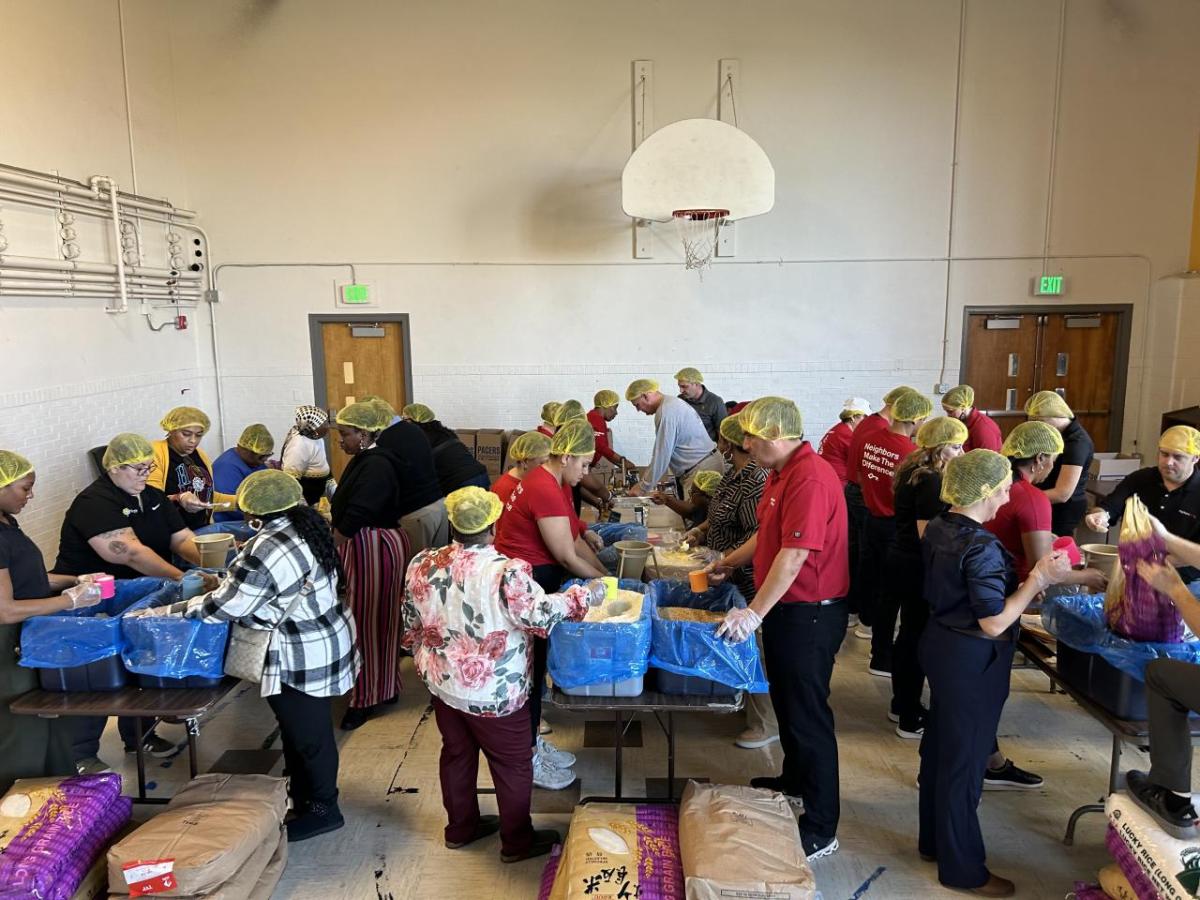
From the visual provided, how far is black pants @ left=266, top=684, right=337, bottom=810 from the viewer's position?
295cm

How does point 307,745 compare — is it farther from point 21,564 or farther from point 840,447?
point 840,447

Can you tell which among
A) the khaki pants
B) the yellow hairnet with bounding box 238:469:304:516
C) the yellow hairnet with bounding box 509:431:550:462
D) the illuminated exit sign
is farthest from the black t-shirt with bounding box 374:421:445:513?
the illuminated exit sign

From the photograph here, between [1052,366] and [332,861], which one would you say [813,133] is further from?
[332,861]

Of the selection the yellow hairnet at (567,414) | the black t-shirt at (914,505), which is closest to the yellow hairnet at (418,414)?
the yellow hairnet at (567,414)

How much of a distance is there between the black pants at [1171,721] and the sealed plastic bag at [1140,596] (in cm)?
18

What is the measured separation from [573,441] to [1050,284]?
6.31 meters

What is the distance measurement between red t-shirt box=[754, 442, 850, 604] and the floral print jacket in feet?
2.31

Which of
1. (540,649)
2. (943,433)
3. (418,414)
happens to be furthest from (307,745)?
(418,414)

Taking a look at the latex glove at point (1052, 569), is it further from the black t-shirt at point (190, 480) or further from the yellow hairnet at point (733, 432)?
the black t-shirt at point (190, 480)

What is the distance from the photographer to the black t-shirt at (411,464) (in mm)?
4117

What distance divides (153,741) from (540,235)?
17.9 feet

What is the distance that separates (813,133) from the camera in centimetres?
746

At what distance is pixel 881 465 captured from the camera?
436 centimetres

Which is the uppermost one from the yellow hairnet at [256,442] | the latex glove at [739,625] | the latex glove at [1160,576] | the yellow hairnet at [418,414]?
the yellow hairnet at [418,414]
